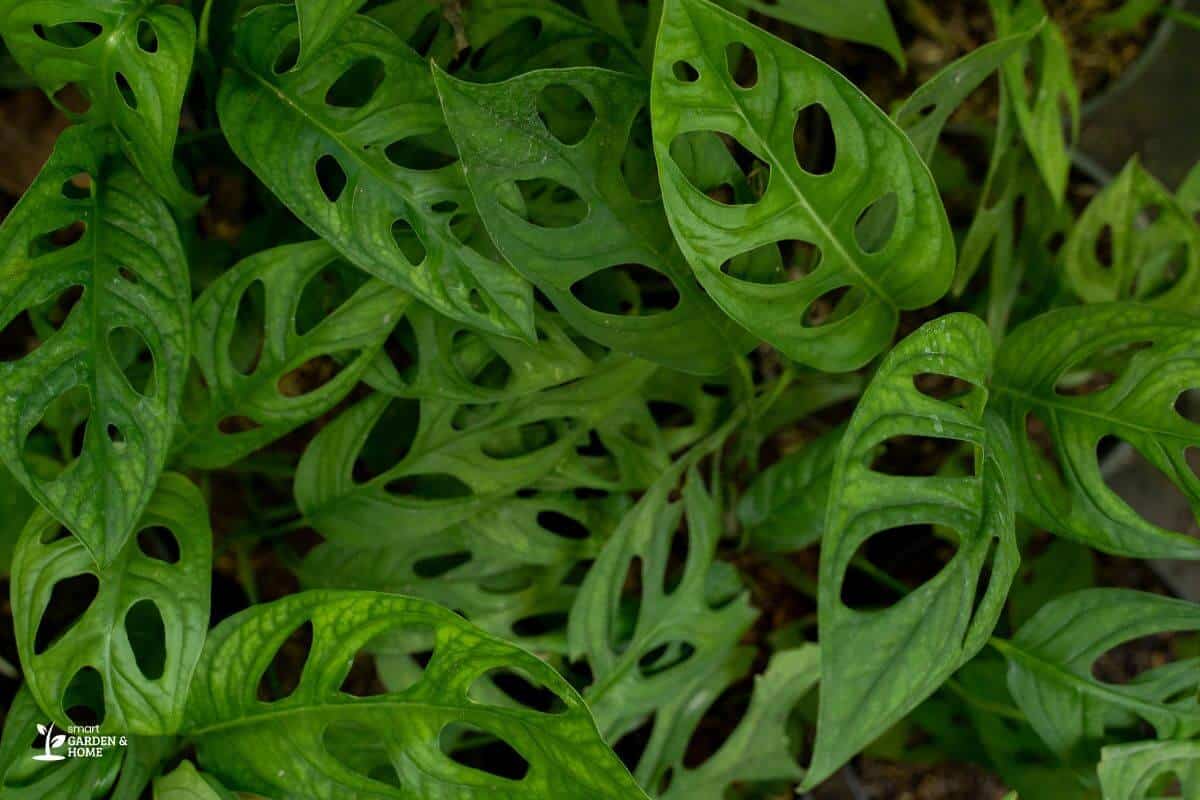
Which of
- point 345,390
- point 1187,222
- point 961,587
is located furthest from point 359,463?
point 1187,222

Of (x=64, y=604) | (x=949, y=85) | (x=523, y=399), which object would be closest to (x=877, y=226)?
(x=949, y=85)

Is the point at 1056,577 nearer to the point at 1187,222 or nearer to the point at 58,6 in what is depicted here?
the point at 1187,222

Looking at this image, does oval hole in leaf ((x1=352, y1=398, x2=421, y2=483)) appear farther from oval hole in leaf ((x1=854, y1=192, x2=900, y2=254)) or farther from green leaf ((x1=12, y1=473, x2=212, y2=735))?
oval hole in leaf ((x1=854, y1=192, x2=900, y2=254))

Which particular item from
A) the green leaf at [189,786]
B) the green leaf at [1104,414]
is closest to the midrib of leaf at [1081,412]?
the green leaf at [1104,414]

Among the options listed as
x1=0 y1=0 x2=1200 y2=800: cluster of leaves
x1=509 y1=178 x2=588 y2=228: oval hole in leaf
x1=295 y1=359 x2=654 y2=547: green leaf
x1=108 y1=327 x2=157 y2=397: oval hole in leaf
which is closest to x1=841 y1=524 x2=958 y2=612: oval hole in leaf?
x1=0 y1=0 x2=1200 y2=800: cluster of leaves

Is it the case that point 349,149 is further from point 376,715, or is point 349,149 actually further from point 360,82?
point 376,715

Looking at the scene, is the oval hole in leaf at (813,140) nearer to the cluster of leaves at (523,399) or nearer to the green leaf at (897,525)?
the cluster of leaves at (523,399)
